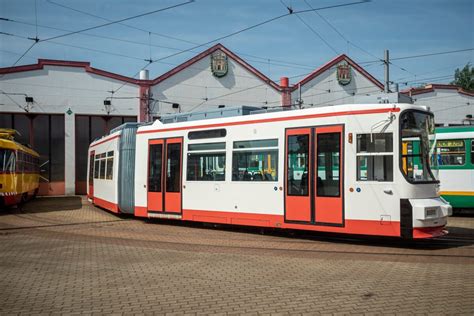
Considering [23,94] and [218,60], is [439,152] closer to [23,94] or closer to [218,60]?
[218,60]

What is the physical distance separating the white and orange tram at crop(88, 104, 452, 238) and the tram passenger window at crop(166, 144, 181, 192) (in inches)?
1.2

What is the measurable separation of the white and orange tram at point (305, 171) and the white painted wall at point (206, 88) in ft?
57.1

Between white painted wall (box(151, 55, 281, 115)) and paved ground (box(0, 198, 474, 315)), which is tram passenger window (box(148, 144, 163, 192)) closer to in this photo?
paved ground (box(0, 198, 474, 315))

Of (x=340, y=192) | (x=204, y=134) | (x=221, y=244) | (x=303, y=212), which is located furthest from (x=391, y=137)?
(x=204, y=134)

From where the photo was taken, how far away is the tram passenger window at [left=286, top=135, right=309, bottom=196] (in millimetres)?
11000

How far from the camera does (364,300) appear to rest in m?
6.24

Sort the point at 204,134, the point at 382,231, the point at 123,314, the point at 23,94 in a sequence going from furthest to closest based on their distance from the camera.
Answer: the point at 23,94
the point at 204,134
the point at 382,231
the point at 123,314

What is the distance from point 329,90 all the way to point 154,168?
2431cm

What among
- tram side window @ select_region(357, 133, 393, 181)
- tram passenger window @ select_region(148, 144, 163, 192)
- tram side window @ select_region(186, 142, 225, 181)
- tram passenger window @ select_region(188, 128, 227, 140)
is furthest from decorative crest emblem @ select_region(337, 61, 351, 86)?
tram side window @ select_region(357, 133, 393, 181)

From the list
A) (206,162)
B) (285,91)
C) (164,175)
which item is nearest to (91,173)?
→ (164,175)

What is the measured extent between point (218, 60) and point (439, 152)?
18.9m

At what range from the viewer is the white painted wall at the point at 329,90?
35.8 meters

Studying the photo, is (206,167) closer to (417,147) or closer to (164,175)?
(164,175)

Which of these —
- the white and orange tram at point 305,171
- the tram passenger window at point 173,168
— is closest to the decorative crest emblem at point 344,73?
the white and orange tram at point 305,171
